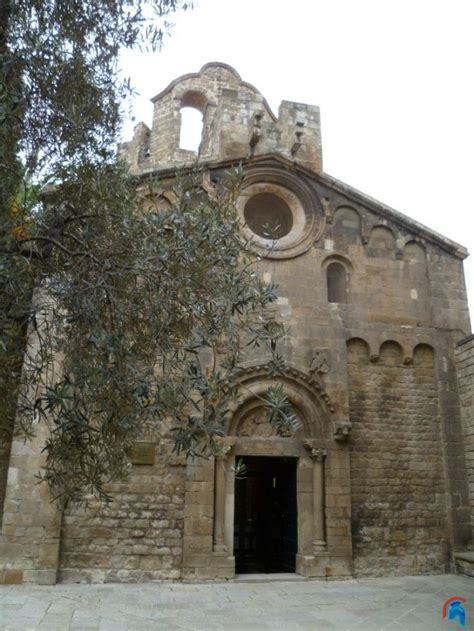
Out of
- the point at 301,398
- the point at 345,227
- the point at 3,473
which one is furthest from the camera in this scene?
the point at 345,227

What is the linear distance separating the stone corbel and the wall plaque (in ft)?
10.8

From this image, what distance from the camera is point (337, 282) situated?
37.3 feet

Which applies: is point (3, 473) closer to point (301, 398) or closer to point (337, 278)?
point (301, 398)

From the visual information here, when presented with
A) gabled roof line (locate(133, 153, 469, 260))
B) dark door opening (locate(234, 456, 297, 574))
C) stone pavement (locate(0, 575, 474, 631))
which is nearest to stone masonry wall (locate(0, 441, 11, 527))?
stone pavement (locate(0, 575, 474, 631))

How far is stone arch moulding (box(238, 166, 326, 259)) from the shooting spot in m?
11.2

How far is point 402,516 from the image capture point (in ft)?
33.1

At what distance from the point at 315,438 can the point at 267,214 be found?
4968 mm

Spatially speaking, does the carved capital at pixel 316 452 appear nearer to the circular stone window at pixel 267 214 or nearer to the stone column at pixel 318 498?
the stone column at pixel 318 498

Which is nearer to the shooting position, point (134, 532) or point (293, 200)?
point (134, 532)

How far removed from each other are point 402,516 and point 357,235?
5.61 meters

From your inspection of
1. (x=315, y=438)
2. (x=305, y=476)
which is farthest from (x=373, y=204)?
(x=305, y=476)

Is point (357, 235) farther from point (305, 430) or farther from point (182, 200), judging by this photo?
point (182, 200)

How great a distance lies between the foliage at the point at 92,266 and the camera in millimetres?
4199

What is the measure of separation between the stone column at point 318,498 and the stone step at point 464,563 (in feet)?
8.30
